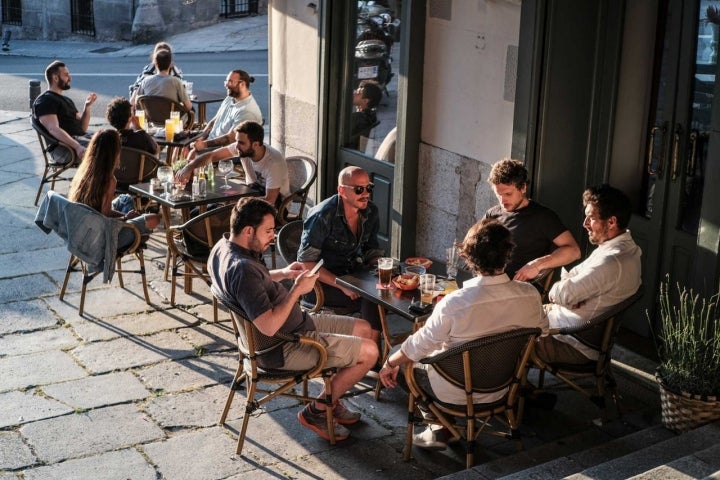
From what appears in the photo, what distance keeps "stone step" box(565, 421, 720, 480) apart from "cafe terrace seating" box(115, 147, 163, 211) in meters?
5.61

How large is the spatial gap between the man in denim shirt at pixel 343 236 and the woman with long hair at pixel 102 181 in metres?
1.82

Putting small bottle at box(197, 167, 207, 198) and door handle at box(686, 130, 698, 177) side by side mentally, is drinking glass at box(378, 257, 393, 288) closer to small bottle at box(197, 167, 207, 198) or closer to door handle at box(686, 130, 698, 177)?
door handle at box(686, 130, 698, 177)

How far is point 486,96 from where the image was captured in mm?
7914

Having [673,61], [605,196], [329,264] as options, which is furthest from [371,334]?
[673,61]

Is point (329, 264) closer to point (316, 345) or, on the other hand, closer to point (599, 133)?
point (316, 345)

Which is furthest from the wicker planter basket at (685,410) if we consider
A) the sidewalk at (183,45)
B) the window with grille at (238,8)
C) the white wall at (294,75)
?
the window with grille at (238,8)

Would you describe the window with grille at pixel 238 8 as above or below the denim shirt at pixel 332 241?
above

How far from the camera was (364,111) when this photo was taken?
9617 mm

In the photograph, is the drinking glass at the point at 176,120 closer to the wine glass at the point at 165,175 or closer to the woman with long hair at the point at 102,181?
the wine glass at the point at 165,175

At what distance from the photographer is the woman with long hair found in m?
7.88

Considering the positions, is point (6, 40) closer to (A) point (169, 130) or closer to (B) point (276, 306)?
(A) point (169, 130)

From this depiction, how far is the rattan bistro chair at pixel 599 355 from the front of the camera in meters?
5.91

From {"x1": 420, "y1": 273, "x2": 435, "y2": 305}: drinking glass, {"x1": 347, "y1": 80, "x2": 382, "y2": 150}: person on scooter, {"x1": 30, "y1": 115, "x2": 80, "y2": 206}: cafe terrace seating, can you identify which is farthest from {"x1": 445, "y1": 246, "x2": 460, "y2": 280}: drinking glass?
{"x1": 30, "y1": 115, "x2": 80, "y2": 206}: cafe terrace seating

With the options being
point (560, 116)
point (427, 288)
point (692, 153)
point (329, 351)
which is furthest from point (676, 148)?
point (329, 351)
